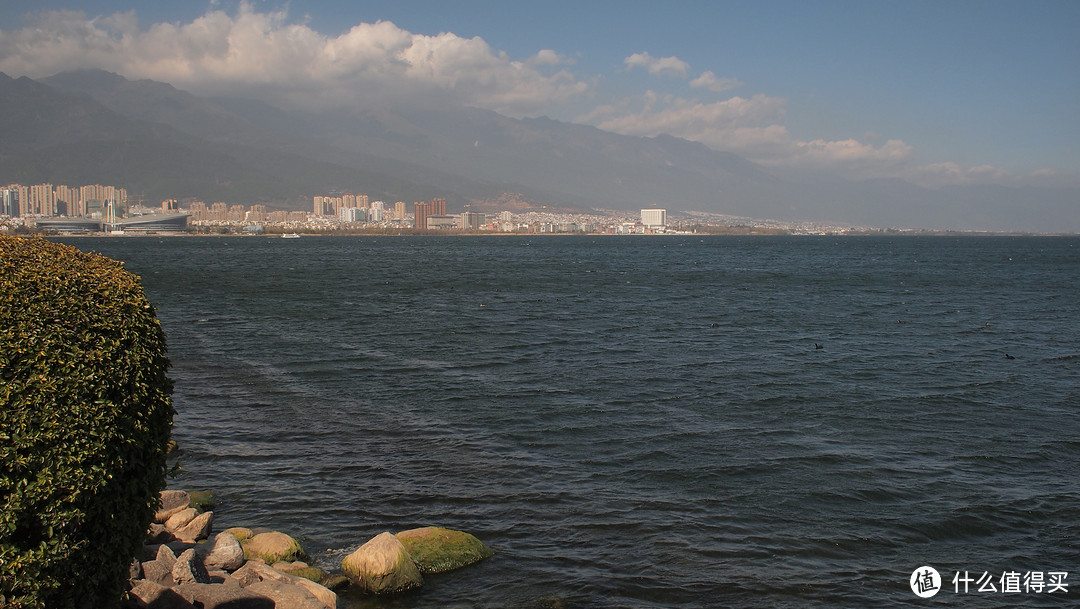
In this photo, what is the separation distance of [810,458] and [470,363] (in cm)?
1156

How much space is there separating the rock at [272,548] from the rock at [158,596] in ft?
7.22

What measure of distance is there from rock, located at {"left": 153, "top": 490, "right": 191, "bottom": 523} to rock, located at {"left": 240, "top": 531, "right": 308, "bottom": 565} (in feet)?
3.86

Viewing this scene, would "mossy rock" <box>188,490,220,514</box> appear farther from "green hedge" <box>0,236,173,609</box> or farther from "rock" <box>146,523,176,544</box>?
"green hedge" <box>0,236,173,609</box>

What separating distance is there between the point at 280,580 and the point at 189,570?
930mm

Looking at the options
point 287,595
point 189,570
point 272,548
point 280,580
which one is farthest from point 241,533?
point 287,595

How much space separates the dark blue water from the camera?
9555mm

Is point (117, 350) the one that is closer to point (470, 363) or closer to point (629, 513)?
point (629, 513)

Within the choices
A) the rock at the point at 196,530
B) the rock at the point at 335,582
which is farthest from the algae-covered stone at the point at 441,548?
the rock at the point at 196,530

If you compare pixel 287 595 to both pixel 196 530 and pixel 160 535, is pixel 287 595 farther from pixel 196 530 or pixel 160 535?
pixel 196 530

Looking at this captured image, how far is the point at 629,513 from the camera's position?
11.1m

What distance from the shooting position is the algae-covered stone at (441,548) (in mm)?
9242

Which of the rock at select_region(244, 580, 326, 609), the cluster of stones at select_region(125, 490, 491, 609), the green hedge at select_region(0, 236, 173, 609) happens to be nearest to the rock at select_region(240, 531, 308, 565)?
the cluster of stones at select_region(125, 490, 491, 609)

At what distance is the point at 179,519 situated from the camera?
967 cm

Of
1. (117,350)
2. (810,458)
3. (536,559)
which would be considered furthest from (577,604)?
(810,458)
